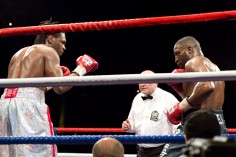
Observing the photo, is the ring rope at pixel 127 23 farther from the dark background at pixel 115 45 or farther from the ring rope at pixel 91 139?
the dark background at pixel 115 45

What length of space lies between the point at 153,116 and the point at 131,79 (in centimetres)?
184

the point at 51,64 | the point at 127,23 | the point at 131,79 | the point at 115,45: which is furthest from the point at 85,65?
the point at 115,45

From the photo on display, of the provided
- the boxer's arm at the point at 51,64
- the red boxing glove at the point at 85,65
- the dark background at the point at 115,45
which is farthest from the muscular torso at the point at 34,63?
the dark background at the point at 115,45

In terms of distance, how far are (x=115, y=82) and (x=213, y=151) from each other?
886 mm

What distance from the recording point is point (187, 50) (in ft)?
8.03

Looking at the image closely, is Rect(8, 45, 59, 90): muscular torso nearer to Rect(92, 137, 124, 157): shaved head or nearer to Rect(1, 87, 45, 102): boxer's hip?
Rect(1, 87, 45, 102): boxer's hip

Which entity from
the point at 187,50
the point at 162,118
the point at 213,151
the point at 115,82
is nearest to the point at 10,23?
the point at 162,118

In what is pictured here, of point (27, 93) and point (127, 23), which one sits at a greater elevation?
point (127, 23)

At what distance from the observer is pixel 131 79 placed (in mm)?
1522

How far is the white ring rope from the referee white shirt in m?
1.75

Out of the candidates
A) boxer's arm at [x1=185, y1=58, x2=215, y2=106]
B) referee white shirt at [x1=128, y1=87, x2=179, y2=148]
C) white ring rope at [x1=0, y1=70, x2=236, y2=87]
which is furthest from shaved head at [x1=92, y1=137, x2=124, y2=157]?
referee white shirt at [x1=128, y1=87, x2=179, y2=148]

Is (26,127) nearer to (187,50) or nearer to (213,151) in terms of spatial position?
(187,50)

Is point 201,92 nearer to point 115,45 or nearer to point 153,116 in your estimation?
point 153,116

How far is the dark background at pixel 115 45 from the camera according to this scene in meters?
7.39
